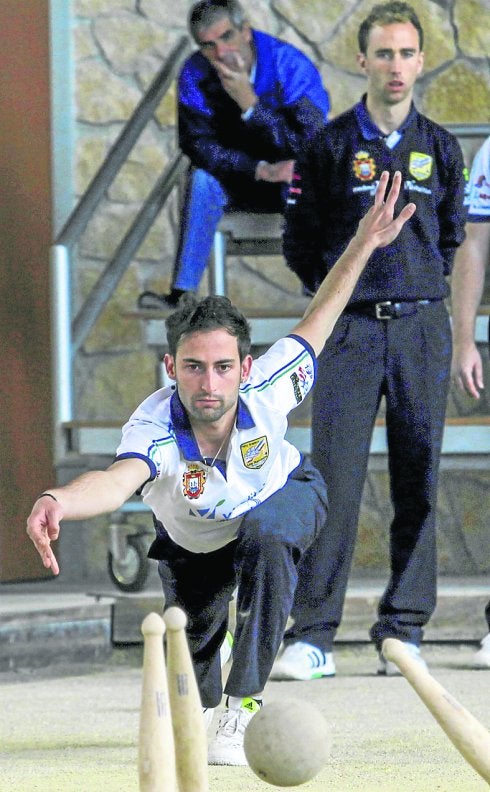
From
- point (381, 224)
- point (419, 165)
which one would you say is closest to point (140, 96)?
point (419, 165)

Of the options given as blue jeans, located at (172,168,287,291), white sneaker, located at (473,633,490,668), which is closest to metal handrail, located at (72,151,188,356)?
blue jeans, located at (172,168,287,291)

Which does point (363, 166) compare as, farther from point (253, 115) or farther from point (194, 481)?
point (194, 481)

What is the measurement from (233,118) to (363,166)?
1.42 meters

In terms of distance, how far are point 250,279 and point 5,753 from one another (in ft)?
14.7

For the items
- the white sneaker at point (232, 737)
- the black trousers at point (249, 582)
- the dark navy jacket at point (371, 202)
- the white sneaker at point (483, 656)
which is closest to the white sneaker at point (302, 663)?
the white sneaker at point (483, 656)

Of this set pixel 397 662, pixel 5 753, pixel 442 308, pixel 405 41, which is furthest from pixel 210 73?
pixel 397 662

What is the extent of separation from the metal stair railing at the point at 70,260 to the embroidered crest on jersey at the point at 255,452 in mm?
2852

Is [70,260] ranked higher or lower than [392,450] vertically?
higher

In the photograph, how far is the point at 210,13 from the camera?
6410 millimetres

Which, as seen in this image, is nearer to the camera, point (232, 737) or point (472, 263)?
point (232, 737)

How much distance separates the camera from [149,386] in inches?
314

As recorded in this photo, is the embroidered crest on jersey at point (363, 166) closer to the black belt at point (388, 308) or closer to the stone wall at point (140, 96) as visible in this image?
the black belt at point (388, 308)

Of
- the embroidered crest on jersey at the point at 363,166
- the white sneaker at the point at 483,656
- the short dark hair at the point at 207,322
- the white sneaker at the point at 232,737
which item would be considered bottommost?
the white sneaker at the point at 483,656

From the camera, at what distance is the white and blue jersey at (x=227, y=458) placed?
386 centimetres
